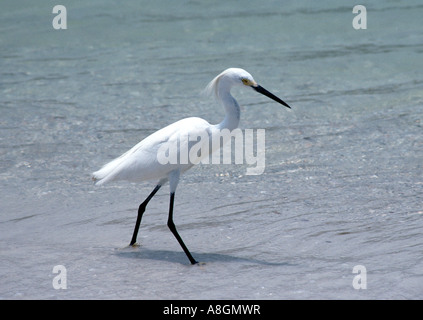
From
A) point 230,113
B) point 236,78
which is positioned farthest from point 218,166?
point 236,78

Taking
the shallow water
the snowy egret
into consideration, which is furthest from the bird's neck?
the shallow water

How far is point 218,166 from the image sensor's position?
646 cm

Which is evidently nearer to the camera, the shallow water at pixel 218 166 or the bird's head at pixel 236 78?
the shallow water at pixel 218 166

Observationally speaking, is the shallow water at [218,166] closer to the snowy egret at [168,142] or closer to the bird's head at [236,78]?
the snowy egret at [168,142]

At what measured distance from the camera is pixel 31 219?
17.2ft

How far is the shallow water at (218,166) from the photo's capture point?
4.11m

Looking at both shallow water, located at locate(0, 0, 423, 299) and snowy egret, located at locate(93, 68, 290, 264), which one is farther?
snowy egret, located at locate(93, 68, 290, 264)

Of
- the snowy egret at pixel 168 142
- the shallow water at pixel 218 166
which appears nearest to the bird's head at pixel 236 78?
the snowy egret at pixel 168 142

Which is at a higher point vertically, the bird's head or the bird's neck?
the bird's head

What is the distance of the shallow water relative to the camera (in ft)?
13.5

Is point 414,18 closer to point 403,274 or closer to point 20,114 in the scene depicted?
point 20,114

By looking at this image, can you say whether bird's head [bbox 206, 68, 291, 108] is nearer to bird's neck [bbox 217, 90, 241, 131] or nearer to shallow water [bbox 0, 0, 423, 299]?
bird's neck [bbox 217, 90, 241, 131]

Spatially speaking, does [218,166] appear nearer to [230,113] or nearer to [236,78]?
[230,113]
